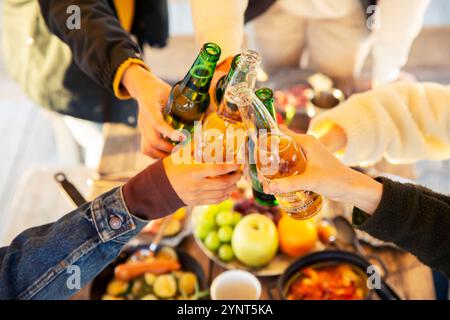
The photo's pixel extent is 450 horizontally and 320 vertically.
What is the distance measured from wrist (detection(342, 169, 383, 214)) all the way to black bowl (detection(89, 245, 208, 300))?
0.45m

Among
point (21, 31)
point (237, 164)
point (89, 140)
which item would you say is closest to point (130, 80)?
point (237, 164)

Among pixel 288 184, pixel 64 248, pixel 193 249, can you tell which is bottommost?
pixel 193 249

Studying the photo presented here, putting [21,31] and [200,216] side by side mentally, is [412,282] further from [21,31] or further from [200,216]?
[21,31]

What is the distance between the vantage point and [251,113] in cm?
78

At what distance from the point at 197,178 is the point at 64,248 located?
0.79 ft

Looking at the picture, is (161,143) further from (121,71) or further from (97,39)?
(97,39)

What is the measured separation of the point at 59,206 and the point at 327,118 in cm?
100

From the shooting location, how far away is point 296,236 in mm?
1126

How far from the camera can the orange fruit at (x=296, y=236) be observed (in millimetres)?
1128


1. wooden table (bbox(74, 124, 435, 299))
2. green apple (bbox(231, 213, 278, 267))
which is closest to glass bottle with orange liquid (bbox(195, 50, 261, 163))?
green apple (bbox(231, 213, 278, 267))

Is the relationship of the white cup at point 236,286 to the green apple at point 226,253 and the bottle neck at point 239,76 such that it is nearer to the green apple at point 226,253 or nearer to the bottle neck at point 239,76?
the green apple at point 226,253

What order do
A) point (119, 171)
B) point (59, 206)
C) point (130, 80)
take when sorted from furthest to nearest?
point (59, 206) < point (119, 171) < point (130, 80)

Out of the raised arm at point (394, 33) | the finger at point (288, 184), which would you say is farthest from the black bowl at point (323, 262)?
the raised arm at point (394, 33)

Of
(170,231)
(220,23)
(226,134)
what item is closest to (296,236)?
(170,231)
